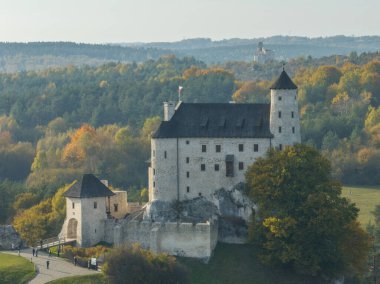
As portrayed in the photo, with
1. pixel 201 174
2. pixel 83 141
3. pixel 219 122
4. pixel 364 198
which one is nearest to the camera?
pixel 201 174

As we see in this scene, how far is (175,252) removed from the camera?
273 ft

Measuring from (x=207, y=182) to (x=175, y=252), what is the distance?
7065mm

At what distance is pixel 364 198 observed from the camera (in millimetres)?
128250

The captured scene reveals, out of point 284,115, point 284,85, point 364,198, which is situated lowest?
point 364,198

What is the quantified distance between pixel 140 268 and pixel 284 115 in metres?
18.9

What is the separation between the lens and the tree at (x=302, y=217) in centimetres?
8112

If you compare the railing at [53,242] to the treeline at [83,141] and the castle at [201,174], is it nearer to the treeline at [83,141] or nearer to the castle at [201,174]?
the castle at [201,174]

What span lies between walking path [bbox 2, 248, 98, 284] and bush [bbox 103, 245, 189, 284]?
332cm

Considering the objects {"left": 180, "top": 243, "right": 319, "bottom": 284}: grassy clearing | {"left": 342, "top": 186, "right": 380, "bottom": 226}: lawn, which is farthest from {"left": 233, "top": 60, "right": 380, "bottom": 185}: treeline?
{"left": 180, "top": 243, "right": 319, "bottom": 284}: grassy clearing

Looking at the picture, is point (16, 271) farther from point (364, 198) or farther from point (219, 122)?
point (364, 198)

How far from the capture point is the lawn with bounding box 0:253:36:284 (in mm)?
78812

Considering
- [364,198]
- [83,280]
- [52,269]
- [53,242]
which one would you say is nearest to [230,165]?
[83,280]

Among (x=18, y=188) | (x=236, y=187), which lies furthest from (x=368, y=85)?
(x=236, y=187)

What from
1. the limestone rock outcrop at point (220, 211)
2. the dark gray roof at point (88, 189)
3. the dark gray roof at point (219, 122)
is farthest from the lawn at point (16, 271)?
the dark gray roof at point (219, 122)
